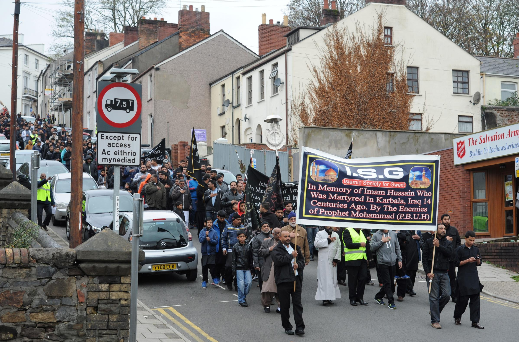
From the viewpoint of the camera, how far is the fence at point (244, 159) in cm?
3061

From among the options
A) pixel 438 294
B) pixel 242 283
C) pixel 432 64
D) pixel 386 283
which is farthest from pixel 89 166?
pixel 438 294

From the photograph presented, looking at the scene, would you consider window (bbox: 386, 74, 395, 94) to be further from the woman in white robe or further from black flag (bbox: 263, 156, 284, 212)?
black flag (bbox: 263, 156, 284, 212)

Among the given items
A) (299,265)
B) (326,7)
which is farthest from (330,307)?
(326,7)

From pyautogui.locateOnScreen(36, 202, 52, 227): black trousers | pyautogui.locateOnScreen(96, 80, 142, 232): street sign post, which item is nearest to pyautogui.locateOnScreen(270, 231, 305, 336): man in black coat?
pyautogui.locateOnScreen(96, 80, 142, 232): street sign post

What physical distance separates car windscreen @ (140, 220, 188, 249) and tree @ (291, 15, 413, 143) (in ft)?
65.3

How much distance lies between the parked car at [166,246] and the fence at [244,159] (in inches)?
552

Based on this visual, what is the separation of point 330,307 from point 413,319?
68.3 inches

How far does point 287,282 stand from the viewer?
11.9m

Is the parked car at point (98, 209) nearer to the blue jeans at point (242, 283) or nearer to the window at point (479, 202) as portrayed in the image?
the blue jeans at point (242, 283)

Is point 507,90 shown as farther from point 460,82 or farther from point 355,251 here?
point 355,251

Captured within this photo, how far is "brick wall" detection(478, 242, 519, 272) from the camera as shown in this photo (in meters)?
19.1

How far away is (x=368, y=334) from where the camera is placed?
11594mm

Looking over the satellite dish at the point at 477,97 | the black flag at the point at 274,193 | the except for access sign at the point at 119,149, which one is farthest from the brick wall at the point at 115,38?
the except for access sign at the point at 119,149

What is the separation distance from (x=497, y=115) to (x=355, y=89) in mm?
9932
